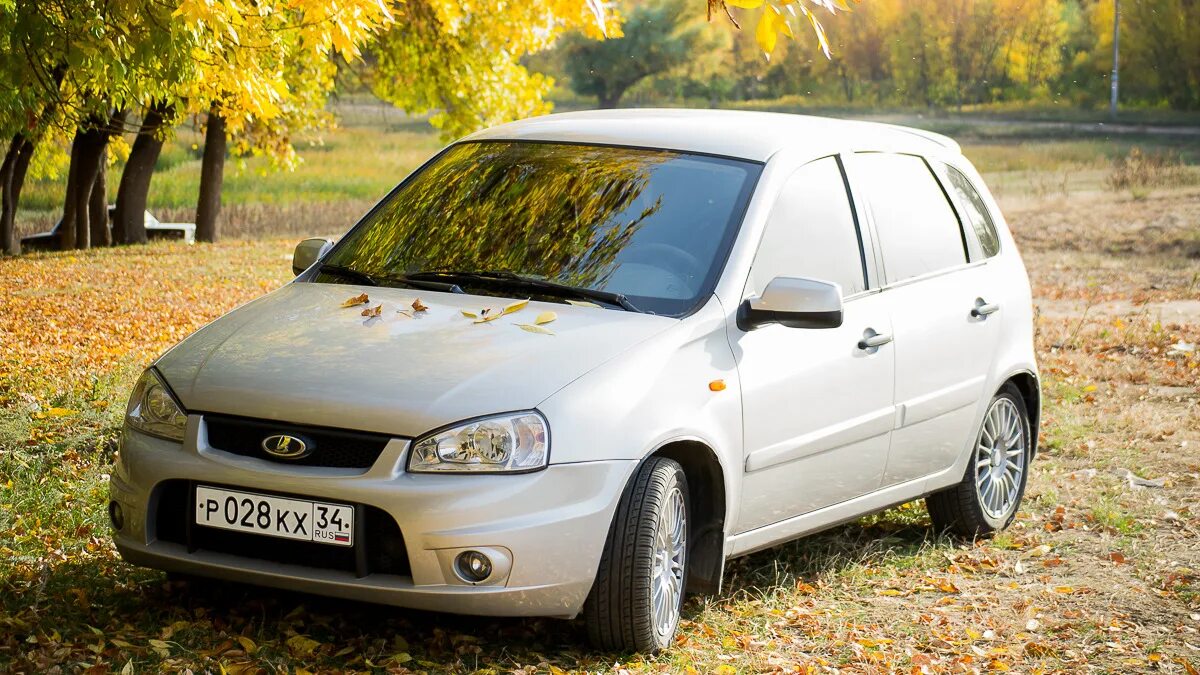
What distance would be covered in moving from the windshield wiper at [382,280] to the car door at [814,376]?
1064 millimetres

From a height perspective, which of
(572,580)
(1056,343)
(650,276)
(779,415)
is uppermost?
(650,276)

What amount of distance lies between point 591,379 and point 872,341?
5.46 ft

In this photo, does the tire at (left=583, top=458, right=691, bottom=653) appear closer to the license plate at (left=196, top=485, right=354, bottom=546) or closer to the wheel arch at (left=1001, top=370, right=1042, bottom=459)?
the license plate at (left=196, top=485, right=354, bottom=546)

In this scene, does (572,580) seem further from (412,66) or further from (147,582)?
(412,66)

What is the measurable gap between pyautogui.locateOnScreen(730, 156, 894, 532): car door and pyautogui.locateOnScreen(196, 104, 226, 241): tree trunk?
2175 cm

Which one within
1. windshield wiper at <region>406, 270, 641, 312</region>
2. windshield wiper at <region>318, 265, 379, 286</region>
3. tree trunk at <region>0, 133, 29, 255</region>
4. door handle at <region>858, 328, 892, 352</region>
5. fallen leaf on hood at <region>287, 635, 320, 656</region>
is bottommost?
tree trunk at <region>0, 133, 29, 255</region>

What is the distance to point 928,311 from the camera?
6.53 m

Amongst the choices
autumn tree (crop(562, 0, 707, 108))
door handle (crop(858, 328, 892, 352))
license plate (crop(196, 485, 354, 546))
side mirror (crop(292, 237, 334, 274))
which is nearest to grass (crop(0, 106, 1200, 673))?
license plate (crop(196, 485, 354, 546))

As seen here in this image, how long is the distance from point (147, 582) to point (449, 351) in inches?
64.8

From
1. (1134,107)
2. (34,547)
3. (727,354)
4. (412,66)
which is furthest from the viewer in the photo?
(1134,107)

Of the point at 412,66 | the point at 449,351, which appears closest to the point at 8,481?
the point at 449,351

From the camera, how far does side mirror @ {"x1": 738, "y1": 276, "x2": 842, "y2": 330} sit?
5.32 metres

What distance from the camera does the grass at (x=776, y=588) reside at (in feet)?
16.7

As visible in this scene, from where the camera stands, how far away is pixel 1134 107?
163ft
